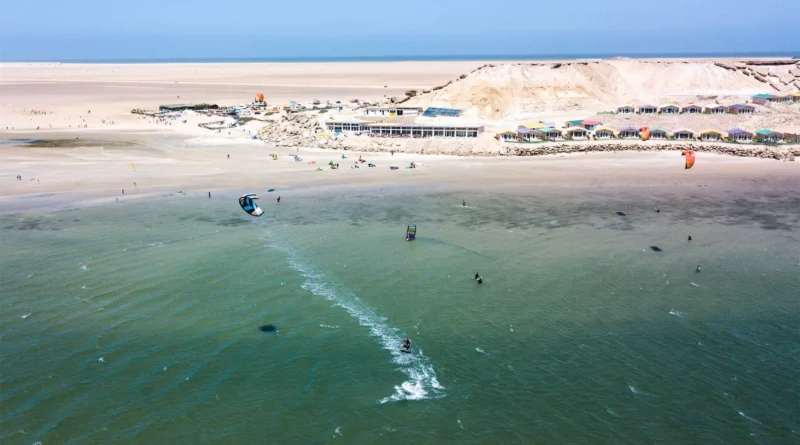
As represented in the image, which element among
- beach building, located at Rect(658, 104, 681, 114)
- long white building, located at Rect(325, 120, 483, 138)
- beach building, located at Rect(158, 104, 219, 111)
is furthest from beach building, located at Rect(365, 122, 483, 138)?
beach building, located at Rect(158, 104, 219, 111)

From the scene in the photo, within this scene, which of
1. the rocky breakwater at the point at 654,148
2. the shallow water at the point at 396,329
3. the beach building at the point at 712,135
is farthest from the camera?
the beach building at the point at 712,135

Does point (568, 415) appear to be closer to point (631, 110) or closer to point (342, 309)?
point (342, 309)

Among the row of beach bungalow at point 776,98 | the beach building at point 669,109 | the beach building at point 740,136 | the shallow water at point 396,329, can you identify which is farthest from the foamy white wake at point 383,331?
the row of beach bungalow at point 776,98

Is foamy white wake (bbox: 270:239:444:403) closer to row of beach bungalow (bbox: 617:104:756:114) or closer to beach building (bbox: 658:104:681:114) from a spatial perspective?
row of beach bungalow (bbox: 617:104:756:114)

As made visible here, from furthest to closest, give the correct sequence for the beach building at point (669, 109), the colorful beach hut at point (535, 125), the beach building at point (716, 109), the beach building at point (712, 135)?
the beach building at point (669, 109), the beach building at point (716, 109), the colorful beach hut at point (535, 125), the beach building at point (712, 135)

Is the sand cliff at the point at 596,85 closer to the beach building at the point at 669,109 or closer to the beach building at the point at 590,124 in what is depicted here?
the beach building at the point at 669,109

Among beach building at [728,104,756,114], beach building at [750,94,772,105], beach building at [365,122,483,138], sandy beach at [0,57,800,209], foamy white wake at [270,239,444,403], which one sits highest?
beach building at [750,94,772,105]

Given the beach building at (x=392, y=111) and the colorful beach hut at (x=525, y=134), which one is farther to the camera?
the beach building at (x=392, y=111)

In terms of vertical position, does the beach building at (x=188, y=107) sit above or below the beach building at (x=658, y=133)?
above
